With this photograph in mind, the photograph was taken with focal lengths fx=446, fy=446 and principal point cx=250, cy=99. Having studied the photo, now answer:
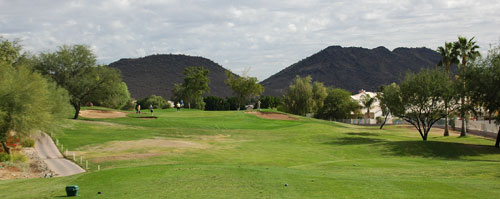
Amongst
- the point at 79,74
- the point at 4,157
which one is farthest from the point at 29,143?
the point at 79,74

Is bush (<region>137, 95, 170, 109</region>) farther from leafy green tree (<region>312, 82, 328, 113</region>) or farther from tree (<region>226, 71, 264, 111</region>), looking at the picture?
leafy green tree (<region>312, 82, 328, 113</region>)

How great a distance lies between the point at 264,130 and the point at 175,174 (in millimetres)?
43107

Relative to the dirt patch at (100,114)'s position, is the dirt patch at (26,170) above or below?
below

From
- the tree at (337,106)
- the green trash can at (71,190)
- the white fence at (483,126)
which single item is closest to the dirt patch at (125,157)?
the green trash can at (71,190)

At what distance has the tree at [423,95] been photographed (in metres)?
49.9

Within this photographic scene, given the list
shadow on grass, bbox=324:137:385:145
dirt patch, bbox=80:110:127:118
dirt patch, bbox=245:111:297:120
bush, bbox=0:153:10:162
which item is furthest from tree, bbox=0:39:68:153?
dirt patch, bbox=245:111:297:120

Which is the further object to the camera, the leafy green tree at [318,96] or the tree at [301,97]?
the leafy green tree at [318,96]

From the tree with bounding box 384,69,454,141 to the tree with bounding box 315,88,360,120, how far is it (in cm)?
7154

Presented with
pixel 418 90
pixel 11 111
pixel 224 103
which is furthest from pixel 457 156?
pixel 224 103

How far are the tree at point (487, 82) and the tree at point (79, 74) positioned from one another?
47.3m

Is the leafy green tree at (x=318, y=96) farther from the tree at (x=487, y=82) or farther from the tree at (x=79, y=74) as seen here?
the tree at (x=487, y=82)

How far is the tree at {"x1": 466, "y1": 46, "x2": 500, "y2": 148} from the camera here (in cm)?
4272

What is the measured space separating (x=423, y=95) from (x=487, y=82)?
315 inches

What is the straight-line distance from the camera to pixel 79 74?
6481 centimetres
